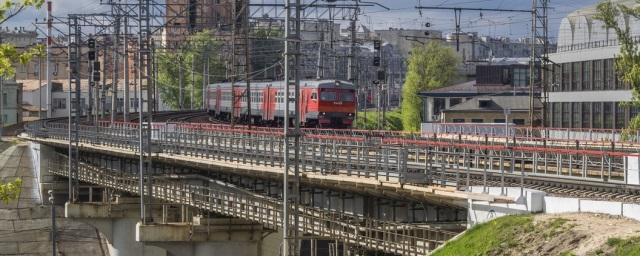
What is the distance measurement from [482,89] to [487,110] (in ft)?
63.2

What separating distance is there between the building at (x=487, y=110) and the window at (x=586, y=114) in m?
25.3

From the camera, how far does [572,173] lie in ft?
123

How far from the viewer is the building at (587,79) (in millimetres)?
75625

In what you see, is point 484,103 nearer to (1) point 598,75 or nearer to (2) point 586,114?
(2) point 586,114

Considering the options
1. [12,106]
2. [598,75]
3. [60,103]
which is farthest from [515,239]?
[60,103]

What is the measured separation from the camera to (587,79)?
261ft

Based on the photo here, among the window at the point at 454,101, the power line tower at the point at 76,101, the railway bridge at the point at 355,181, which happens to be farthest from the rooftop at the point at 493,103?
the power line tower at the point at 76,101

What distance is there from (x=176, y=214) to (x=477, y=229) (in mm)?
37295

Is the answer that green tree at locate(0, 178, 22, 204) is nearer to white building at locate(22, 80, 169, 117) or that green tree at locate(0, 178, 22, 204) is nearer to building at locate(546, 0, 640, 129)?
building at locate(546, 0, 640, 129)

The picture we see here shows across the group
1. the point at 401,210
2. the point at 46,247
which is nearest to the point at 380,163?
the point at 401,210

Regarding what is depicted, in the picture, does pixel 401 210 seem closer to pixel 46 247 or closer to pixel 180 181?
pixel 180 181

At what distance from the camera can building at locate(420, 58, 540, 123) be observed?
124000 mm

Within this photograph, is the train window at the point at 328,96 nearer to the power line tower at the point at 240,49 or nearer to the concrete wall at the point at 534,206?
the power line tower at the point at 240,49

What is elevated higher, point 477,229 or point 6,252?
point 477,229
